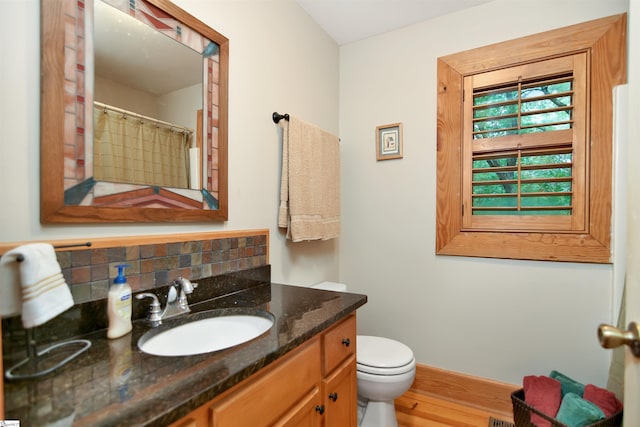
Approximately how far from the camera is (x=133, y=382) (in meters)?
0.65

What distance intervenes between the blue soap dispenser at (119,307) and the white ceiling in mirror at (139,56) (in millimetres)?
656

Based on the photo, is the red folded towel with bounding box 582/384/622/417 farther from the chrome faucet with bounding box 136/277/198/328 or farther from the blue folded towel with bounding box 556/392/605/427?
the chrome faucet with bounding box 136/277/198/328

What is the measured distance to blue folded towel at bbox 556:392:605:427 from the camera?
1.27m

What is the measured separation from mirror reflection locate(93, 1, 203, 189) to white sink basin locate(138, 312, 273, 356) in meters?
0.52

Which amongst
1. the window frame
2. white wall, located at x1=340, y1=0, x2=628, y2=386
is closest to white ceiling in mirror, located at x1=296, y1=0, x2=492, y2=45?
white wall, located at x1=340, y1=0, x2=628, y2=386

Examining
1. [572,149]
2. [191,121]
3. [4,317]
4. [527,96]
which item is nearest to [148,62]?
[191,121]

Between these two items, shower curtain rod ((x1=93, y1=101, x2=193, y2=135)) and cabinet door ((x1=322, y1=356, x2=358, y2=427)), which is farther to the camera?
cabinet door ((x1=322, y1=356, x2=358, y2=427))

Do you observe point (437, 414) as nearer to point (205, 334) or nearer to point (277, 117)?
point (205, 334)

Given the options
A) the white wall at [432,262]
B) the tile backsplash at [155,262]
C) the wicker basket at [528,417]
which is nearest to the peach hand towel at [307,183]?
the tile backsplash at [155,262]

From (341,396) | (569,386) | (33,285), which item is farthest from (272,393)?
(569,386)

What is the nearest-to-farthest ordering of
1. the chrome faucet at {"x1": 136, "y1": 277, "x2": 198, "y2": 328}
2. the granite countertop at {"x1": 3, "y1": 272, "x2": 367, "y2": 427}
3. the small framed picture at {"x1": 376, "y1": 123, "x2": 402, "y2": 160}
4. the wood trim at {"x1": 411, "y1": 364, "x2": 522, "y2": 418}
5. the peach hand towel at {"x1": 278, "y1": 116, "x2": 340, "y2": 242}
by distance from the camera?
the granite countertop at {"x1": 3, "y1": 272, "x2": 367, "y2": 427} → the chrome faucet at {"x1": 136, "y1": 277, "x2": 198, "y2": 328} → the peach hand towel at {"x1": 278, "y1": 116, "x2": 340, "y2": 242} → the wood trim at {"x1": 411, "y1": 364, "x2": 522, "y2": 418} → the small framed picture at {"x1": 376, "y1": 123, "x2": 402, "y2": 160}

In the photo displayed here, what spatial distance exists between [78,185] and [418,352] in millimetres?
2088

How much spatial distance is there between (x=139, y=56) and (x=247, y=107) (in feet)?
1.68

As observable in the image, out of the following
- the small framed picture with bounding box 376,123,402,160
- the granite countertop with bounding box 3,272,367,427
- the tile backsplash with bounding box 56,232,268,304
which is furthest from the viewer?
the small framed picture with bounding box 376,123,402,160
